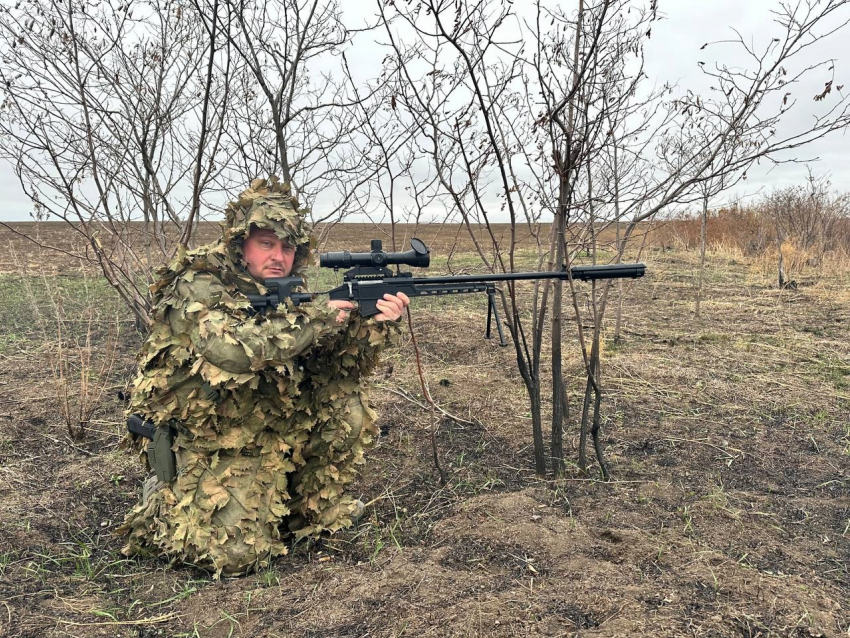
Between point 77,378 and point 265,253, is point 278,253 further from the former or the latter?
point 77,378

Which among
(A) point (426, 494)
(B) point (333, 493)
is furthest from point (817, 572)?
(B) point (333, 493)

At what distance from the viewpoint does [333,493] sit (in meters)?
3.19

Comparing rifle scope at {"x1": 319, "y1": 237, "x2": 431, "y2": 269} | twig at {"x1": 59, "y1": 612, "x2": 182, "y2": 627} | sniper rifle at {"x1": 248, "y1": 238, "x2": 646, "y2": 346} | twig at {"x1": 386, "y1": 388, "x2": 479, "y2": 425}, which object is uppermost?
rifle scope at {"x1": 319, "y1": 237, "x2": 431, "y2": 269}

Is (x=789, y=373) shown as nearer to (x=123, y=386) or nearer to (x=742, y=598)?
(x=742, y=598)

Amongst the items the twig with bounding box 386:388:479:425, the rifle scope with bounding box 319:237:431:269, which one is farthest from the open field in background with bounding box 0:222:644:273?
the twig with bounding box 386:388:479:425

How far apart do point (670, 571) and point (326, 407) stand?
1820mm

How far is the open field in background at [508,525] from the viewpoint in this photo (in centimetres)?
229

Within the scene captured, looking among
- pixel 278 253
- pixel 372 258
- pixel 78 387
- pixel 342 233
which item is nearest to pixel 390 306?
pixel 372 258

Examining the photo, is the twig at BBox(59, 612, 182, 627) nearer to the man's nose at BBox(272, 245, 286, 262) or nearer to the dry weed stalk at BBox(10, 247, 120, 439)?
the man's nose at BBox(272, 245, 286, 262)

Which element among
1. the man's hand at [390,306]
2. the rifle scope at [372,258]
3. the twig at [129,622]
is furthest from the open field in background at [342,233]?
the twig at [129,622]

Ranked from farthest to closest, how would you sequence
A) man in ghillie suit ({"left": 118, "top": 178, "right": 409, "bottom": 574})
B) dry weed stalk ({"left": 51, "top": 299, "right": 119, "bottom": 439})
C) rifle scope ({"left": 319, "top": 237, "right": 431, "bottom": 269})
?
1. dry weed stalk ({"left": 51, "top": 299, "right": 119, "bottom": 439})
2. rifle scope ({"left": 319, "top": 237, "right": 431, "bottom": 269})
3. man in ghillie suit ({"left": 118, "top": 178, "right": 409, "bottom": 574})

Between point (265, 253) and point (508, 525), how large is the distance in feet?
5.94

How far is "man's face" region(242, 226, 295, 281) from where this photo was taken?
2.93 metres

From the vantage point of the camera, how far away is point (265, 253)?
2936mm
